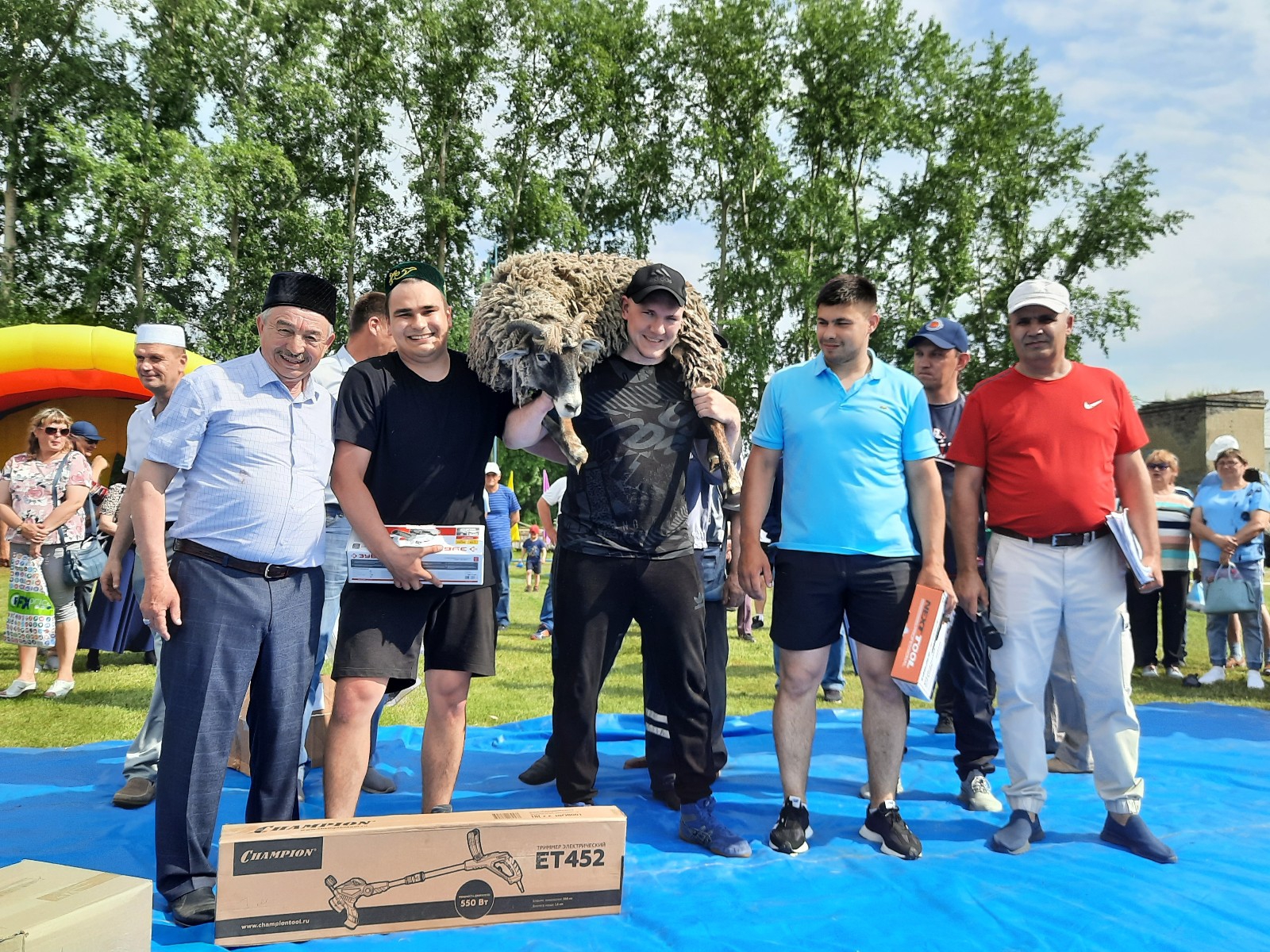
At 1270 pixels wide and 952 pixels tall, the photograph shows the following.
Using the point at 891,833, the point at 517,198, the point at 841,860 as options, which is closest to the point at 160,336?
the point at 841,860

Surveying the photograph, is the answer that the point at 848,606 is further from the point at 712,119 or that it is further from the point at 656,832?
the point at 712,119

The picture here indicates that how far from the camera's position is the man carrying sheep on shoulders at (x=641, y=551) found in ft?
10.3

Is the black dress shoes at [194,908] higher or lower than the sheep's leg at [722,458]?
lower

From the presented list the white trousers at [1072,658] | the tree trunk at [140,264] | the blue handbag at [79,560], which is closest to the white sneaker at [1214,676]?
the white trousers at [1072,658]

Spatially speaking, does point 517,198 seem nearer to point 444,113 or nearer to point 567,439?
point 444,113

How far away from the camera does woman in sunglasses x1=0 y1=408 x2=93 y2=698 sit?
19.9ft

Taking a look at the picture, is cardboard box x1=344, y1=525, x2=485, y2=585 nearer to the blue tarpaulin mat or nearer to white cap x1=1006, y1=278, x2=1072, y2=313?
the blue tarpaulin mat

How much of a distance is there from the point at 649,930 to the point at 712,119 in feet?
77.7

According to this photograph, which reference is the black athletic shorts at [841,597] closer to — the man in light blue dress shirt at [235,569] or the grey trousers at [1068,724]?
the grey trousers at [1068,724]

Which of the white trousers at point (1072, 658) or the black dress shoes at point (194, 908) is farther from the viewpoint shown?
the white trousers at point (1072, 658)

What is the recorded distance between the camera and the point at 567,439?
2994 millimetres

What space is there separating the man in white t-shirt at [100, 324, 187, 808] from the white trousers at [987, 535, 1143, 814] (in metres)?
3.39

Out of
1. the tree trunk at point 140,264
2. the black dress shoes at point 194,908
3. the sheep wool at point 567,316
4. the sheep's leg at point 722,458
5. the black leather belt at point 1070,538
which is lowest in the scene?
the black dress shoes at point 194,908

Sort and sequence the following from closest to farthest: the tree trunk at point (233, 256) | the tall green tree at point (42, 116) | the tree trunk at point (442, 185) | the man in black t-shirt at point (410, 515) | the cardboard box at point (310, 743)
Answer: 1. the man in black t-shirt at point (410, 515)
2. the cardboard box at point (310, 743)
3. the tall green tree at point (42, 116)
4. the tree trunk at point (233, 256)
5. the tree trunk at point (442, 185)
